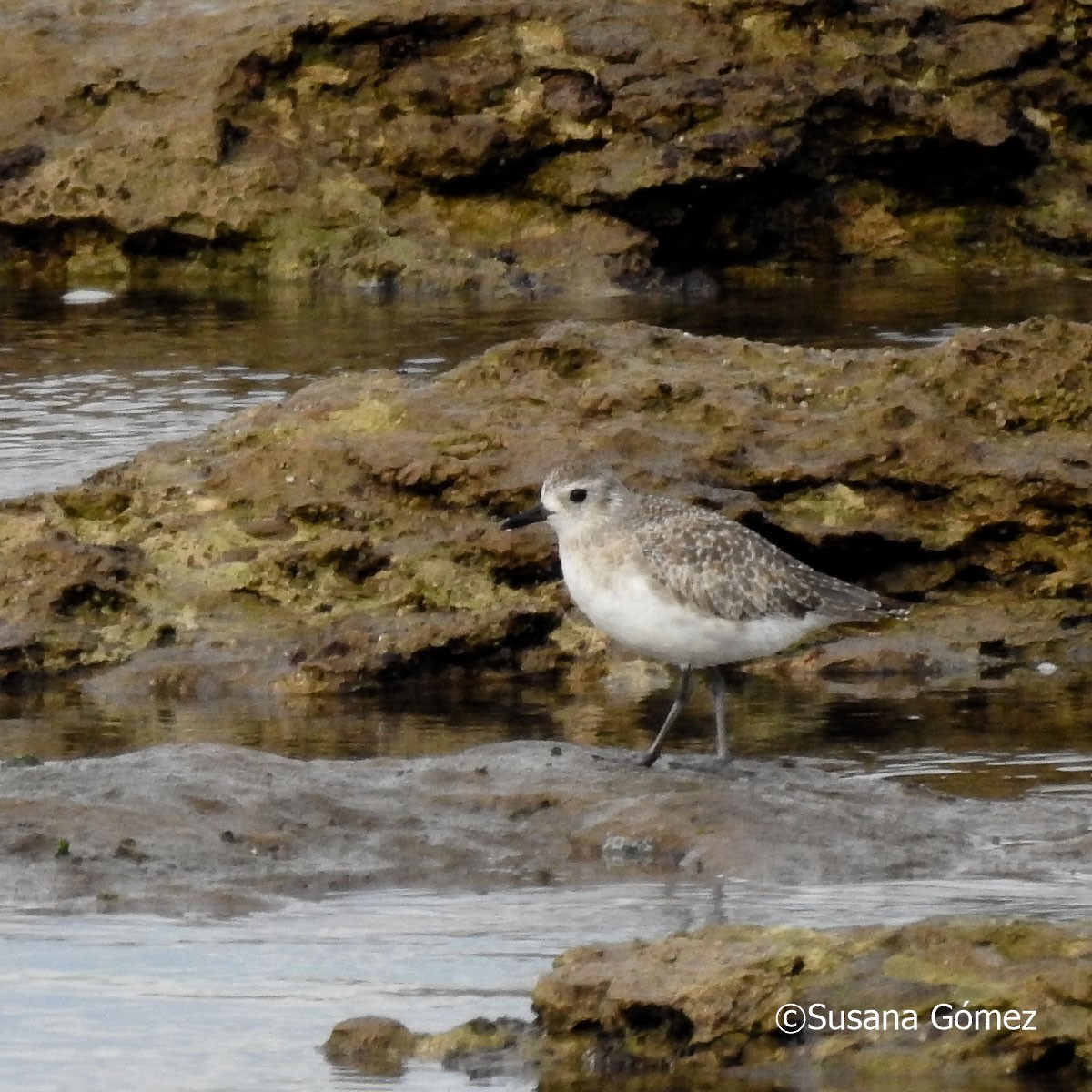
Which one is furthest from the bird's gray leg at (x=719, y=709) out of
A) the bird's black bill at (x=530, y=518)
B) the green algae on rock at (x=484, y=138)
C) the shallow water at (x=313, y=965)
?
the green algae on rock at (x=484, y=138)

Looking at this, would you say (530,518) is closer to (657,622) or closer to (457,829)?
(657,622)

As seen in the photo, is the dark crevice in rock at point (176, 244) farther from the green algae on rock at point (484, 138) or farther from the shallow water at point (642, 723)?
the shallow water at point (642, 723)

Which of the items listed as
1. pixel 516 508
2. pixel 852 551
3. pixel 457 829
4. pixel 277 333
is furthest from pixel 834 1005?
pixel 277 333

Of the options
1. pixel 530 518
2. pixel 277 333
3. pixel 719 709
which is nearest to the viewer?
pixel 719 709

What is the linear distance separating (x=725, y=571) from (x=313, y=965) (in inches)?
94.9

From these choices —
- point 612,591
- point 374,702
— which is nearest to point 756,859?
point 612,591

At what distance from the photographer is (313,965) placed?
7266mm

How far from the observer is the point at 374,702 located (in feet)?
35.7

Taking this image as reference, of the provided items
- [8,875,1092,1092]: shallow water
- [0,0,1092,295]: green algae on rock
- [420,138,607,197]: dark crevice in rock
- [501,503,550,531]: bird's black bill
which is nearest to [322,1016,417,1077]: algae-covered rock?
[8,875,1092,1092]: shallow water

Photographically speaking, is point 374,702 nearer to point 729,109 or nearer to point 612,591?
point 612,591

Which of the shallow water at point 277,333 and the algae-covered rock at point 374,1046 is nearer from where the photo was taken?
the algae-covered rock at point 374,1046

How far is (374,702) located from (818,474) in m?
2.24

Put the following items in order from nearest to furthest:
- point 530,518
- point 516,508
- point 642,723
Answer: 1. point 530,518
2. point 642,723
3. point 516,508

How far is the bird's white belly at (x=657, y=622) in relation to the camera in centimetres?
890
